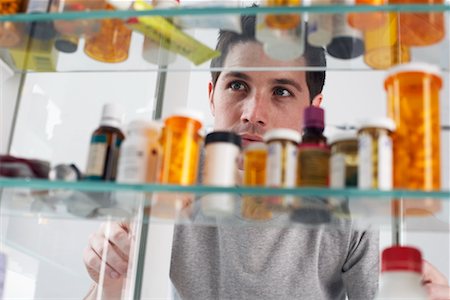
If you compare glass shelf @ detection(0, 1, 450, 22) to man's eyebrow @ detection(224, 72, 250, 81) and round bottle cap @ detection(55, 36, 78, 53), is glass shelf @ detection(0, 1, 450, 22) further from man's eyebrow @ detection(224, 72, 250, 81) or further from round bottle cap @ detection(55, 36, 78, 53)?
man's eyebrow @ detection(224, 72, 250, 81)

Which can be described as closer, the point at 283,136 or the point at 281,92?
the point at 283,136

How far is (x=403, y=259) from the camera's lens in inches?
26.9

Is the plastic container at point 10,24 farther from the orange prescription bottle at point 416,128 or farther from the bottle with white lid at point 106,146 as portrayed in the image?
the orange prescription bottle at point 416,128

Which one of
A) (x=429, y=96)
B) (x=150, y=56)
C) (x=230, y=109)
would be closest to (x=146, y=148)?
(x=150, y=56)

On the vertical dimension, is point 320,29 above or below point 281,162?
above

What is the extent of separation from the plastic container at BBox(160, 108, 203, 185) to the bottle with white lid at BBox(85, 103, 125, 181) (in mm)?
59

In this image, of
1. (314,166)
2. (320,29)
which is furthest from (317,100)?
(314,166)

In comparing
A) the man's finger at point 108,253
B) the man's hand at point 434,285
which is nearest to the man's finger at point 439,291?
the man's hand at point 434,285

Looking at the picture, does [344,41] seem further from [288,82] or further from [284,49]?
[288,82]

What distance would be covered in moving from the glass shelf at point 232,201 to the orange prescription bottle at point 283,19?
227mm

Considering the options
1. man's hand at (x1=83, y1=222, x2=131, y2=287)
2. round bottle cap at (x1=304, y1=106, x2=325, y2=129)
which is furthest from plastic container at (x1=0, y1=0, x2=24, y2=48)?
round bottle cap at (x1=304, y1=106, x2=325, y2=129)

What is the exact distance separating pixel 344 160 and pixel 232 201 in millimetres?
129

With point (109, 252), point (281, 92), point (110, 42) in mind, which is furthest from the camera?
point (281, 92)

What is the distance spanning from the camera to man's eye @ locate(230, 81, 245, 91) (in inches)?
42.4
